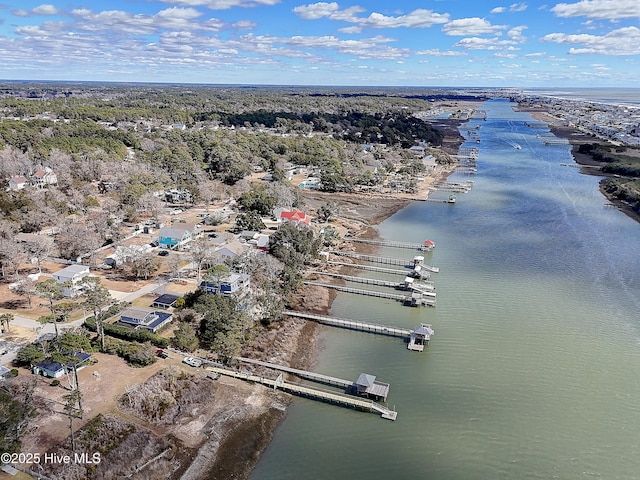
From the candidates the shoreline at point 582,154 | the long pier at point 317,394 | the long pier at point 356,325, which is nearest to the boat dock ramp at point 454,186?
the shoreline at point 582,154

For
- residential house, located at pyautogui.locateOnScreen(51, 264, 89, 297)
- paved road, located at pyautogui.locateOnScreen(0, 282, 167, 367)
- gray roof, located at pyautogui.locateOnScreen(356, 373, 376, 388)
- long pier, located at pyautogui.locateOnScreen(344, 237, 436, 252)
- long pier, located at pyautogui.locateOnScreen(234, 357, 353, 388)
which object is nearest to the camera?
gray roof, located at pyautogui.locateOnScreen(356, 373, 376, 388)

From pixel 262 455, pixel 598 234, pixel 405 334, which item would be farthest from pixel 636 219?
pixel 262 455

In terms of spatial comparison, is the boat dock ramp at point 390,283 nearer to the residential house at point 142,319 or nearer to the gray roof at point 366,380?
the gray roof at point 366,380

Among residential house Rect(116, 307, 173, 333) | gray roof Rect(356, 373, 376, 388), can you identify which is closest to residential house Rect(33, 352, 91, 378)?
residential house Rect(116, 307, 173, 333)

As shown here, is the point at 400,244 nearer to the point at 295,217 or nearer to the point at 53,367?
the point at 295,217

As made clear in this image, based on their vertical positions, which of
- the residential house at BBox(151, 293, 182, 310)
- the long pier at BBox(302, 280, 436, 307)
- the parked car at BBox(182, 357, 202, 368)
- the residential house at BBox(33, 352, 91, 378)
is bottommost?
the long pier at BBox(302, 280, 436, 307)

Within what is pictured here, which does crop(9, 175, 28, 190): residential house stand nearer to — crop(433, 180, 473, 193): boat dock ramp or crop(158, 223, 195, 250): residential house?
crop(158, 223, 195, 250): residential house

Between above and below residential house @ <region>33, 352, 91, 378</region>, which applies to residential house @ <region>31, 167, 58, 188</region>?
above
